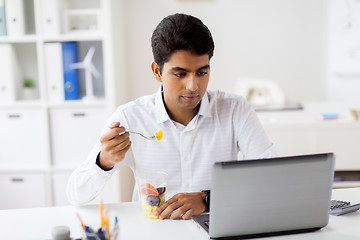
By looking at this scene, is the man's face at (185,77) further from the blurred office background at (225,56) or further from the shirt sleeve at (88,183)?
the blurred office background at (225,56)

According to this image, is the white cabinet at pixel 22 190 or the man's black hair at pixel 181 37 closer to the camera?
the man's black hair at pixel 181 37

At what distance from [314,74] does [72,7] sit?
5.36ft

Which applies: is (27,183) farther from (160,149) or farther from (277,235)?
(277,235)

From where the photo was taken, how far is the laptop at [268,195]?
3.61 feet

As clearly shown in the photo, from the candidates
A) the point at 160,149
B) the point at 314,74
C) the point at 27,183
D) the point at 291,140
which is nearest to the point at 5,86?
the point at 27,183

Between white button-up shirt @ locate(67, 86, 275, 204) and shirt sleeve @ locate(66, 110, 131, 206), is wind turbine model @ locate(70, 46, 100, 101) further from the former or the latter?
shirt sleeve @ locate(66, 110, 131, 206)

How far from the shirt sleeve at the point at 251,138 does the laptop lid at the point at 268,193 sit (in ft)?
1.59

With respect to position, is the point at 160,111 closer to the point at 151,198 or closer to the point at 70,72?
the point at 151,198

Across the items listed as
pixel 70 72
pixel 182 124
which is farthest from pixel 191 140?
pixel 70 72

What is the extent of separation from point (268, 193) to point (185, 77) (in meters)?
0.54

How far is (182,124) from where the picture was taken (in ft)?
5.53

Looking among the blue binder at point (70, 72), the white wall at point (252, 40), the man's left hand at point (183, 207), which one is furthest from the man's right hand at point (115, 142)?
the white wall at point (252, 40)

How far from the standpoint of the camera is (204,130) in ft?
5.52

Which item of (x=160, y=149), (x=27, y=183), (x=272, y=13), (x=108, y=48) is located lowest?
(x=27, y=183)
